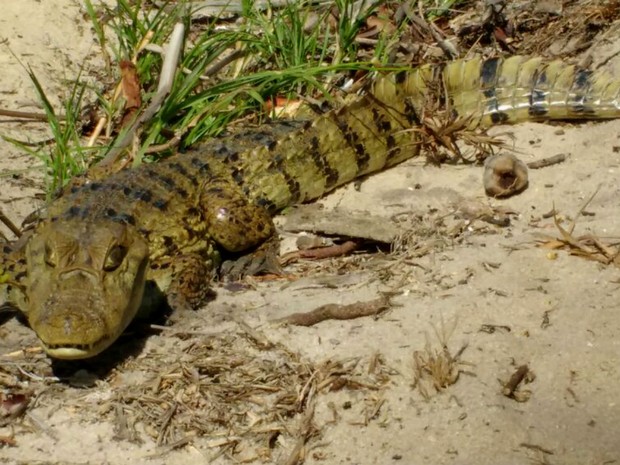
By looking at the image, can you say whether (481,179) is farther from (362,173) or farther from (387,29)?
(387,29)

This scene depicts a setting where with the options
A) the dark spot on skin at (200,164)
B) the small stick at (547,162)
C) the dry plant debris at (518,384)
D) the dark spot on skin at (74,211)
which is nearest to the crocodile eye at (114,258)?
the dark spot on skin at (74,211)

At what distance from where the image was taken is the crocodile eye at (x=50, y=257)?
14.3 feet

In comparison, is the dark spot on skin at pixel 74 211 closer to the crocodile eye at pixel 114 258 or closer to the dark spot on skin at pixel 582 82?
the crocodile eye at pixel 114 258

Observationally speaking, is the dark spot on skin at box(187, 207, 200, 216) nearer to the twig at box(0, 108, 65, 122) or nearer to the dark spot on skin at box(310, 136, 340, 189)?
the dark spot on skin at box(310, 136, 340, 189)

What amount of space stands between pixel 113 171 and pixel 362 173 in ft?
4.86

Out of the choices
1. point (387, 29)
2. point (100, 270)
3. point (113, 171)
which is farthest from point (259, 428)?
point (387, 29)

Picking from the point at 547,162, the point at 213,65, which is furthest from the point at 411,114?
the point at 213,65

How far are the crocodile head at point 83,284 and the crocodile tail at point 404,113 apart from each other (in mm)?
1414

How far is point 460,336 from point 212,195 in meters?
1.95

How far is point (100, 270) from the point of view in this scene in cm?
433

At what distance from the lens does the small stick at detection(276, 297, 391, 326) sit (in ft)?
14.5

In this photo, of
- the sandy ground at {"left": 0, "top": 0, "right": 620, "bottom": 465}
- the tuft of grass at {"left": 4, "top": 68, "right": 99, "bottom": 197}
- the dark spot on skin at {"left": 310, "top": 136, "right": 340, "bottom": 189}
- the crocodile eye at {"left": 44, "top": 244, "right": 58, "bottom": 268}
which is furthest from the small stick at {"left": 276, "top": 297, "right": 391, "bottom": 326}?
the tuft of grass at {"left": 4, "top": 68, "right": 99, "bottom": 197}

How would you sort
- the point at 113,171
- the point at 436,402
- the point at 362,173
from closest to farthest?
the point at 436,402
the point at 113,171
the point at 362,173

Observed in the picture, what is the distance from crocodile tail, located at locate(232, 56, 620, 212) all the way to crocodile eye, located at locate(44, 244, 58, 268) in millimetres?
1608
